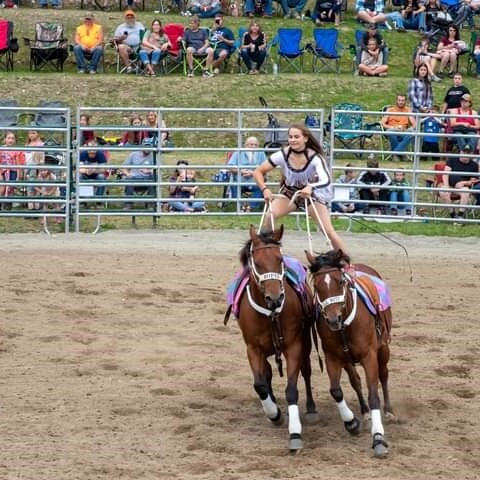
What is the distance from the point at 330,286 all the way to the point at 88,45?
660 inches

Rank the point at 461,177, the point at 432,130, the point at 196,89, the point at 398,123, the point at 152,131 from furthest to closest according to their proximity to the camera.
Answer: the point at 196,89 → the point at 398,123 → the point at 432,130 → the point at 461,177 → the point at 152,131

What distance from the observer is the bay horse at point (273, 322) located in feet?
23.7

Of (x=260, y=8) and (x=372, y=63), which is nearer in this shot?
(x=372, y=63)

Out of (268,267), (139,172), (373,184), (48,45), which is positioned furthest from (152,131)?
(268,267)

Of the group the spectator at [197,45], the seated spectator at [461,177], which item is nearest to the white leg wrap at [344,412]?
the seated spectator at [461,177]

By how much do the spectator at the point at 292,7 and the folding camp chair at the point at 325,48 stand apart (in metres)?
2.19

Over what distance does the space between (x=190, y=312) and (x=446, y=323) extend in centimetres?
246

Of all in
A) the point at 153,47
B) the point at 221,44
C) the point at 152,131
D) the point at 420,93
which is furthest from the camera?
the point at 221,44

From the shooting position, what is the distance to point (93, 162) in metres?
16.3

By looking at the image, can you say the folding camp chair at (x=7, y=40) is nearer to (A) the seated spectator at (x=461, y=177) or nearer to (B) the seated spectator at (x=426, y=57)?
(B) the seated spectator at (x=426, y=57)

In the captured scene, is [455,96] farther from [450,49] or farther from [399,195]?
[450,49]

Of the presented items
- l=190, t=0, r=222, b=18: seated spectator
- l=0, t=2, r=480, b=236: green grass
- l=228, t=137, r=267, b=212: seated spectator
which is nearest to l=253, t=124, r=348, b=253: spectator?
l=228, t=137, r=267, b=212: seated spectator

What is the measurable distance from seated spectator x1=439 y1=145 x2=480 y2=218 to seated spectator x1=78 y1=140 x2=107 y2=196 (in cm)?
492

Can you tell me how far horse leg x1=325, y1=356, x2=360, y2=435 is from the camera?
7480mm
